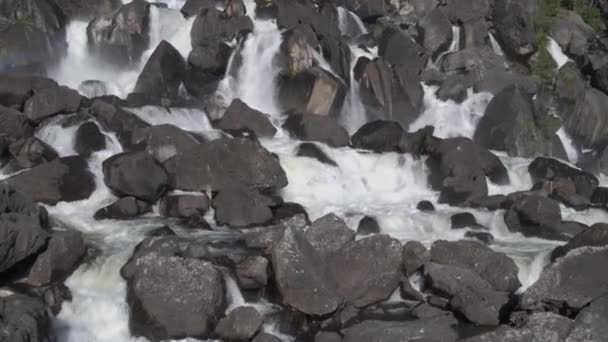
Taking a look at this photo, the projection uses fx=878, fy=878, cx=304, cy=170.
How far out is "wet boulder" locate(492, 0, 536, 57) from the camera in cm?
3378

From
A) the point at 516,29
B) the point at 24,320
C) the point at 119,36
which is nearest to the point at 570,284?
the point at 24,320

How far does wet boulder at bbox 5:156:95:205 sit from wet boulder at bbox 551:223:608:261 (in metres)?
11.1

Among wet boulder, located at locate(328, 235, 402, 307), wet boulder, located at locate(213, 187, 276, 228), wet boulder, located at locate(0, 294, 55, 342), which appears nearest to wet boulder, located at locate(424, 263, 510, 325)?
wet boulder, located at locate(328, 235, 402, 307)

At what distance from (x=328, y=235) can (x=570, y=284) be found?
4617mm

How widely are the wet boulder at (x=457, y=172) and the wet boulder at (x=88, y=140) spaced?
907 centimetres

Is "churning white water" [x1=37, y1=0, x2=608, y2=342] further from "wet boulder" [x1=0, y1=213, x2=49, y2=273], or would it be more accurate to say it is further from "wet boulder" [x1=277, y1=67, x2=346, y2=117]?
"wet boulder" [x1=0, y1=213, x2=49, y2=273]

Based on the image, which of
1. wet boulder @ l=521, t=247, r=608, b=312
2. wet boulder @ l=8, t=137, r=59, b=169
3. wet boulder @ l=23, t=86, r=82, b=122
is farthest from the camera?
wet boulder @ l=23, t=86, r=82, b=122

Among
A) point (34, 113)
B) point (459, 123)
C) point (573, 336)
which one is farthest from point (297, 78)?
point (573, 336)

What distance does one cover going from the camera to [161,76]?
2711cm

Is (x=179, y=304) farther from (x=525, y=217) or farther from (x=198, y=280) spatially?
(x=525, y=217)

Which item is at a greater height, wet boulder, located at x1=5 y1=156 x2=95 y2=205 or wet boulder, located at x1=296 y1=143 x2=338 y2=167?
wet boulder, located at x1=5 y1=156 x2=95 y2=205

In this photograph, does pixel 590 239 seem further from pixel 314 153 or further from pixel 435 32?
pixel 435 32

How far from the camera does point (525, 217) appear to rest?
70.0 ft

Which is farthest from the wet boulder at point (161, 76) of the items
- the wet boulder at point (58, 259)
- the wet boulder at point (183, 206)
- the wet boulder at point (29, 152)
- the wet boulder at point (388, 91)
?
the wet boulder at point (58, 259)
